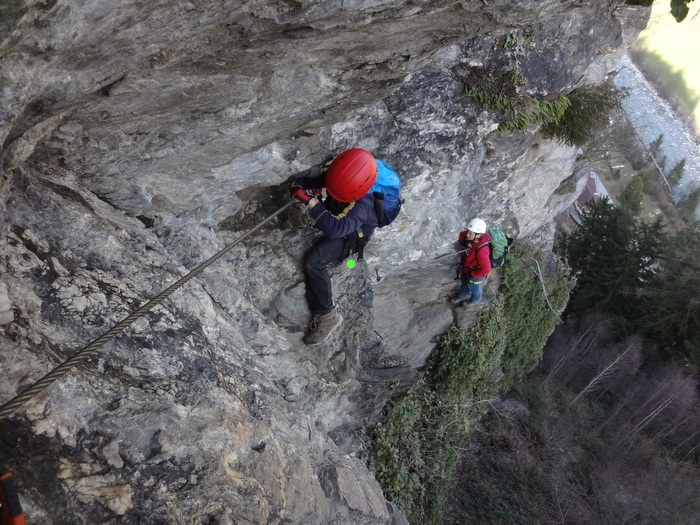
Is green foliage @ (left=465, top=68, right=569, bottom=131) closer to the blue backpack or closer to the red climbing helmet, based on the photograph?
the blue backpack

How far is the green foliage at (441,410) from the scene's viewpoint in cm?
871

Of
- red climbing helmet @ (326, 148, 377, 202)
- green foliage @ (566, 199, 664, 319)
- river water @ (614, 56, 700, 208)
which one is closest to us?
red climbing helmet @ (326, 148, 377, 202)

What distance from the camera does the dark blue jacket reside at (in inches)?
197

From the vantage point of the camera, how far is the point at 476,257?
8.13 metres

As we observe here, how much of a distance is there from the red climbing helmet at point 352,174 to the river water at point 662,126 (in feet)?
130

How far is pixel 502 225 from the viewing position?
29.5ft

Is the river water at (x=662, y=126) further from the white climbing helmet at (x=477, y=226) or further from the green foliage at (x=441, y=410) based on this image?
the white climbing helmet at (x=477, y=226)

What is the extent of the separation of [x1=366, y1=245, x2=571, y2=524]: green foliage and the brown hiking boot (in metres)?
3.17

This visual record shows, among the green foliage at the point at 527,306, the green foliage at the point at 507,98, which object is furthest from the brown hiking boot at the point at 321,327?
the green foliage at the point at 527,306

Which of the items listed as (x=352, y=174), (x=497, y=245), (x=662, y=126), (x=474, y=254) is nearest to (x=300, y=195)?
(x=352, y=174)

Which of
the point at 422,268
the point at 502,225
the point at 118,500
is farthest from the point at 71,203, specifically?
the point at 502,225

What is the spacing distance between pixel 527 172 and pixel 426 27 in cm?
662

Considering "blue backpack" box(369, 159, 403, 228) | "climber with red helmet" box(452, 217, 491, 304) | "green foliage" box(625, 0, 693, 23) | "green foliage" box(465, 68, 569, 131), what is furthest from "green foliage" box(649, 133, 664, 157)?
"green foliage" box(625, 0, 693, 23)

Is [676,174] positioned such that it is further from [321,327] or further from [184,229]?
[184,229]
